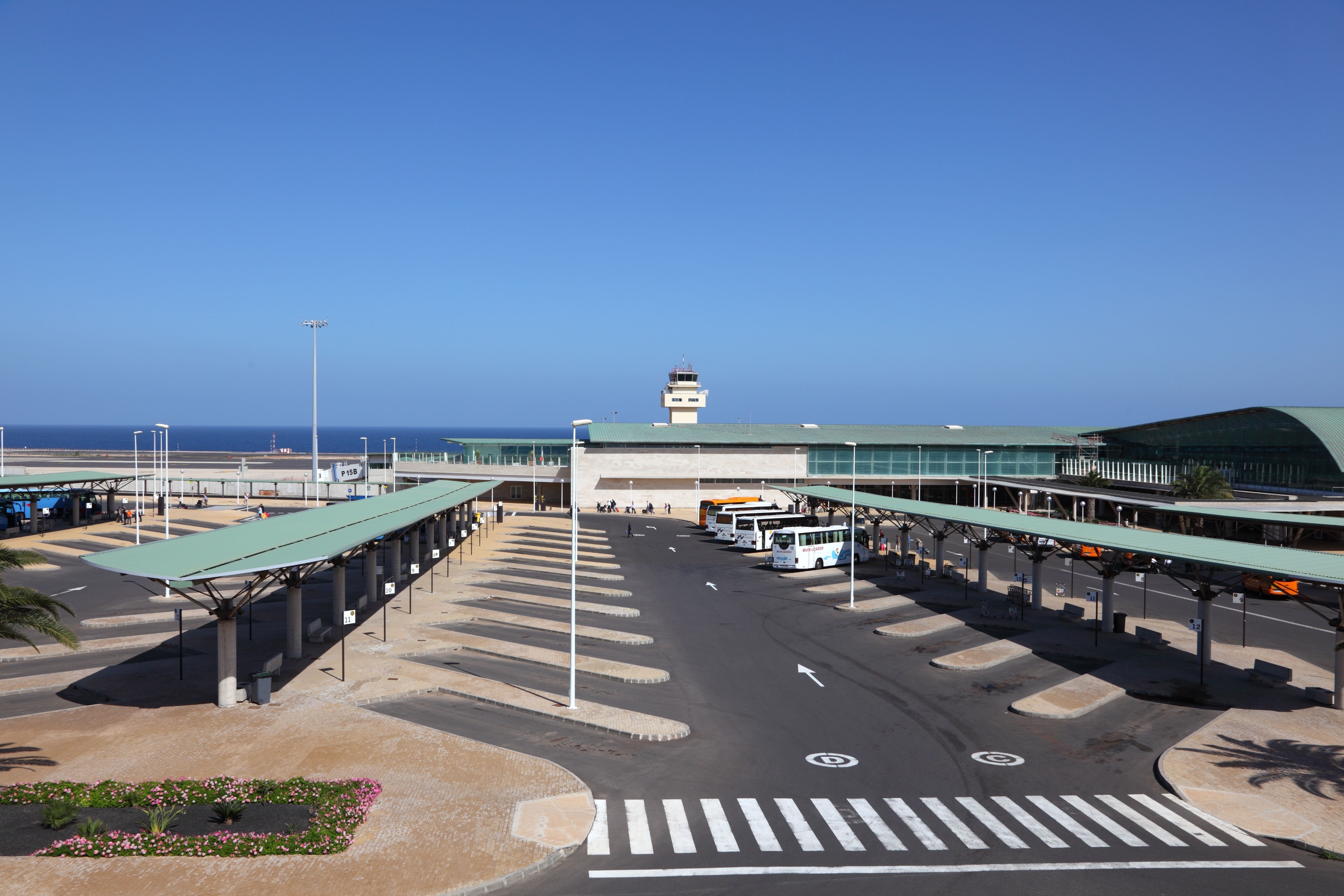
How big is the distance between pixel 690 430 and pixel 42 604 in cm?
8122

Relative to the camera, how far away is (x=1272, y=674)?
28609 millimetres

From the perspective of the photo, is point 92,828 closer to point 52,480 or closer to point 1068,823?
point 1068,823

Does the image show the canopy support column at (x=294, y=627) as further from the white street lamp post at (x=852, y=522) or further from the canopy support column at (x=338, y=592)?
the white street lamp post at (x=852, y=522)

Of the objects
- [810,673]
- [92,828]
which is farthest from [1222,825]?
[92,828]

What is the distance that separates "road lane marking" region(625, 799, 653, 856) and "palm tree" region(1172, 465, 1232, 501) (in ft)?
197

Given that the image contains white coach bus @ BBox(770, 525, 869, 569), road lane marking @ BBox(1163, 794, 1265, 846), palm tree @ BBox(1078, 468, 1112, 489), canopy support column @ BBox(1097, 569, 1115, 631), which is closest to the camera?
road lane marking @ BBox(1163, 794, 1265, 846)

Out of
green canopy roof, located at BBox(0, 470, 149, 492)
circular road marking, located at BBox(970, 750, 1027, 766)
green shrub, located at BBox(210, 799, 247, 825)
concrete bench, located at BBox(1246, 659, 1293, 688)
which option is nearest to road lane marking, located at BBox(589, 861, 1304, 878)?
circular road marking, located at BBox(970, 750, 1027, 766)

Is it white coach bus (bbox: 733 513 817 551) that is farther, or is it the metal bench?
white coach bus (bbox: 733 513 817 551)

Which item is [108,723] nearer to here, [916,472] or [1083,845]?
[1083,845]

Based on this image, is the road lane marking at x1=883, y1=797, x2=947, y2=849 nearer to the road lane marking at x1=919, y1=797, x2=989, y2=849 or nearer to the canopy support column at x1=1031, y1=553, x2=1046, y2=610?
the road lane marking at x1=919, y1=797, x2=989, y2=849

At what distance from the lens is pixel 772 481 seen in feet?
303

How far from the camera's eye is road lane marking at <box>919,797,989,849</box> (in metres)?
17.0

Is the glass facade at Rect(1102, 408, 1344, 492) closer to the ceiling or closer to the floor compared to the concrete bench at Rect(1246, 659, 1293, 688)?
closer to the ceiling

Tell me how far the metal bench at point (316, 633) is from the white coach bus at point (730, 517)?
35.5 m
